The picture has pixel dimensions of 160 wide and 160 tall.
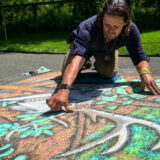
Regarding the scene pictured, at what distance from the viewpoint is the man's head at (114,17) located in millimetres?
2189

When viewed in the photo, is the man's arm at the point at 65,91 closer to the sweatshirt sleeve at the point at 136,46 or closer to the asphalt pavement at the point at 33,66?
the sweatshirt sleeve at the point at 136,46

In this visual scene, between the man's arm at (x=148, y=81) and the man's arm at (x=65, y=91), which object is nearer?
the man's arm at (x=65, y=91)

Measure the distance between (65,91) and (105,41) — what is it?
958 millimetres

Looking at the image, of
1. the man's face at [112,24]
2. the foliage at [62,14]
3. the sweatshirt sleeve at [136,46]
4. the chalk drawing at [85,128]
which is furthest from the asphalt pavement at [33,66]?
the foliage at [62,14]

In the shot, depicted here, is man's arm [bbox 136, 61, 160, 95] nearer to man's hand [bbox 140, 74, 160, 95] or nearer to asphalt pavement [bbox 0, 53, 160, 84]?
man's hand [bbox 140, 74, 160, 95]

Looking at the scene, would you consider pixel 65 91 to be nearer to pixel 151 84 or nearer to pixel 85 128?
pixel 85 128

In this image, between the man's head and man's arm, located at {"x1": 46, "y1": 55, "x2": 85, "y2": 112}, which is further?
the man's head

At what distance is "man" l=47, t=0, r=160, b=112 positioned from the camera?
2.14 metres

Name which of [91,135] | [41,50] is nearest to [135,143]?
[91,135]

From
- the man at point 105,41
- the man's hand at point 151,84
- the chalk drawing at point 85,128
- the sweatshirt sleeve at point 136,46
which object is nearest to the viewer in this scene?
the chalk drawing at point 85,128

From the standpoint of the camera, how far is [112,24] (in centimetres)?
225

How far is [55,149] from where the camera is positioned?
1591 mm

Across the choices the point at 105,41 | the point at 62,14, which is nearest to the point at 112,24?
the point at 105,41

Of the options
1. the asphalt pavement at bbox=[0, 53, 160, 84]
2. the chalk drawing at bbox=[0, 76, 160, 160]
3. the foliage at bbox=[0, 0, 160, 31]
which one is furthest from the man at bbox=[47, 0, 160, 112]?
the foliage at bbox=[0, 0, 160, 31]
